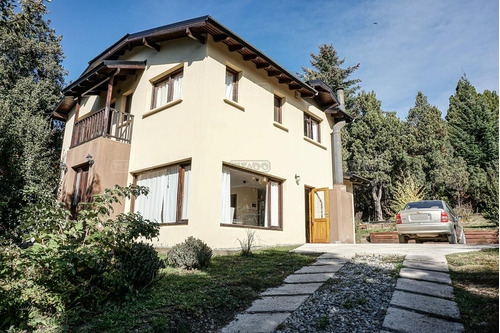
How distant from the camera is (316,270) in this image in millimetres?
5777

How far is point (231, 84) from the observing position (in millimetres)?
10430

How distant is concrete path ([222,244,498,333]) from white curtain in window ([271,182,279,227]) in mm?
4766

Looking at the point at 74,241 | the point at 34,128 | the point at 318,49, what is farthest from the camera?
the point at 318,49

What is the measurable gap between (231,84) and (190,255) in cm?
612

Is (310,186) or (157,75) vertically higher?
(157,75)

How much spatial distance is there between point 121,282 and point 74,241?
764 millimetres

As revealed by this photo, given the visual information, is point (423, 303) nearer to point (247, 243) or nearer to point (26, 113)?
point (247, 243)

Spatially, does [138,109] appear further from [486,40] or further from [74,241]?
[486,40]

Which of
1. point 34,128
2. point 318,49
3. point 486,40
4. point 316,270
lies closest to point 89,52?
point 34,128

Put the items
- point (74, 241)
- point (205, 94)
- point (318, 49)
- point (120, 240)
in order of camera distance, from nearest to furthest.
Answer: point (74, 241)
point (120, 240)
point (205, 94)
point (318, 49)

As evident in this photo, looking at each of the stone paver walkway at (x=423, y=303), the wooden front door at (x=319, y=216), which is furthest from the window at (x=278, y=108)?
the stone paver walkway at (x=423, y=303)

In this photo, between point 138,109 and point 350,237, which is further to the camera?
point 350,237

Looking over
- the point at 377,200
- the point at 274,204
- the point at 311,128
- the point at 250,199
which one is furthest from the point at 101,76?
the point at 377,200

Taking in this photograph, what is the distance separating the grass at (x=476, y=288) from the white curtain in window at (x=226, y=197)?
17.5 ft
